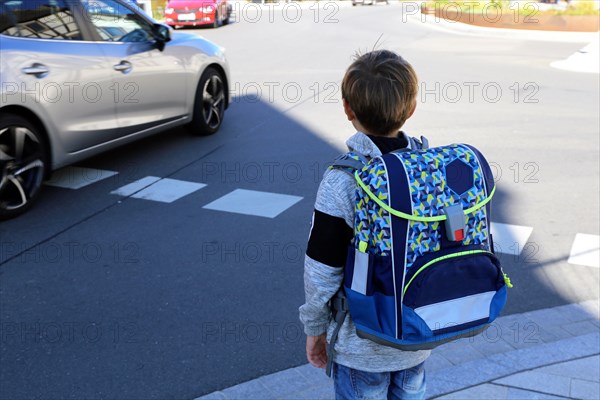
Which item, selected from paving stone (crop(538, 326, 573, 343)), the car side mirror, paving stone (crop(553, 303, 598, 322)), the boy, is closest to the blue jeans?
the boy

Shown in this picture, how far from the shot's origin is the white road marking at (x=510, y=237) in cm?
513

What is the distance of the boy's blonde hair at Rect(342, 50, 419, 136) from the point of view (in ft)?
6.54

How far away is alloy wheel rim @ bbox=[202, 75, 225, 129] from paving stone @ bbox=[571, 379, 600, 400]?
18.7 feet

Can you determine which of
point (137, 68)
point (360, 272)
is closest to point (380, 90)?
point (360, 272)

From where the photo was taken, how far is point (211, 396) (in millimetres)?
3342

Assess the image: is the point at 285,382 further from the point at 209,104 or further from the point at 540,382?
the point at 209,104

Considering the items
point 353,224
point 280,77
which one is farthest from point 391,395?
point 280,77

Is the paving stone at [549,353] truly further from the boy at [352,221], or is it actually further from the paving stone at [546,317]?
the boy at [352,221]

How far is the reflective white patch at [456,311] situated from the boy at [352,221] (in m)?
0.24

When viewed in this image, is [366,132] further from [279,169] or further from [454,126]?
[454,126]

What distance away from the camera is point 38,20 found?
234 inches

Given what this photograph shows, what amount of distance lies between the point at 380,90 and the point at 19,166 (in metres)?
4.43

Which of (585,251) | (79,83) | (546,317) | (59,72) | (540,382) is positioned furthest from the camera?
(79,83)

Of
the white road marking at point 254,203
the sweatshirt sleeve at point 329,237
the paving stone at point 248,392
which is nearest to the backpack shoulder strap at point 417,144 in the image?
the sweatshirt sleeve at point 329,237
